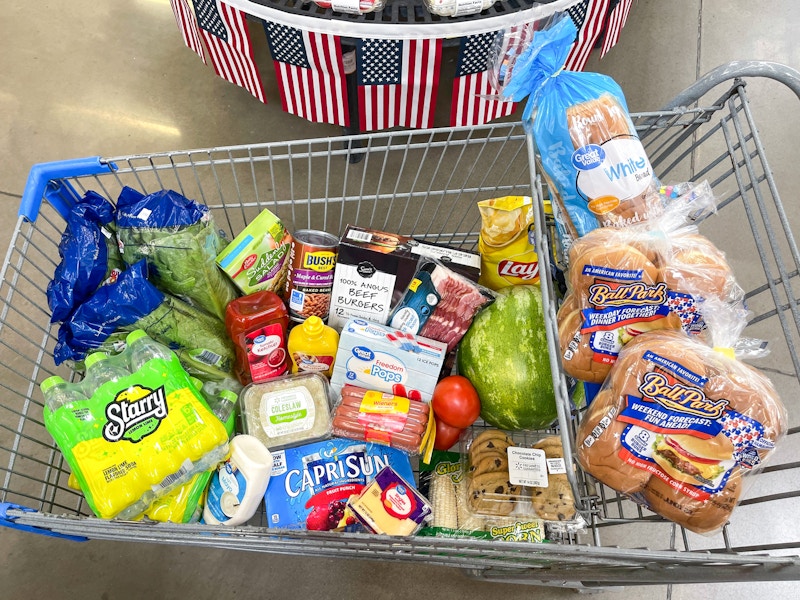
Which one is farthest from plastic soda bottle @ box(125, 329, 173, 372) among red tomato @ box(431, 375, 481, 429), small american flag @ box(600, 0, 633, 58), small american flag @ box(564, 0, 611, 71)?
small american flag @ box(600, 0, 633, 58)

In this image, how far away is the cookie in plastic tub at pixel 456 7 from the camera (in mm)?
2092

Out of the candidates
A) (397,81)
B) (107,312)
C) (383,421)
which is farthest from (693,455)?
(397,81)

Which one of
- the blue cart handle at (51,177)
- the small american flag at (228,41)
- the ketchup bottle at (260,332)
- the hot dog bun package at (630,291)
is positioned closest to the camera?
the hot dog bun package at (630,291)

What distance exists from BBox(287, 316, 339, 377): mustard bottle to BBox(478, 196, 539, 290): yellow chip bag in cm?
53

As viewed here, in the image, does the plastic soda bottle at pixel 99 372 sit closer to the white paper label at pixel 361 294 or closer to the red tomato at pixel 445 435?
the white paper label at pixel 361 294

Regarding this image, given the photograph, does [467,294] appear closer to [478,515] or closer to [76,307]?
[478,515]

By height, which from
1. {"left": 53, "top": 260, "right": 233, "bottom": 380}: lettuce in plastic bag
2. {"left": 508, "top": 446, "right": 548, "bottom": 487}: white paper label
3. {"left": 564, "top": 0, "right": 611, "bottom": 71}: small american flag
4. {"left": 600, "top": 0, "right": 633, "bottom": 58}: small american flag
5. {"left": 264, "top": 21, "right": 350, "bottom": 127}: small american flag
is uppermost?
{"left": 600, "top": 0, "right": 633, "bottom": 58}: small american flag

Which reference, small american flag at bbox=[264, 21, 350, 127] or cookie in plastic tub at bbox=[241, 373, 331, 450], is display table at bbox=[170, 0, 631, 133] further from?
cookie in plastic tub at bbox=[241, 373, 331, 450]

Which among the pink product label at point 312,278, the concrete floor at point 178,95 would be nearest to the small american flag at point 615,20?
the concrete floor at point 178,95

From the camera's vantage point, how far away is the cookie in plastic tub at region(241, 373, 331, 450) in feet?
5.28

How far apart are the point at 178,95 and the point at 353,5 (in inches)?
52.6

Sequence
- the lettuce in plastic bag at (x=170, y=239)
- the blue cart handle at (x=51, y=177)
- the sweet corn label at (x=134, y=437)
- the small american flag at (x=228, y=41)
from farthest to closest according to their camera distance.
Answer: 1. the small american flag at (x=228, y=41)
2. the lettuce in plastic bag at (x=170, y=239)
3. the blue cart handle at (x=51, y=177)
4. the sweet corn label at (x=134, y=437)

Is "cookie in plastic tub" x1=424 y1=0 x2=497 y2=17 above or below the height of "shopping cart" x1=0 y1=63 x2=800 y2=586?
above

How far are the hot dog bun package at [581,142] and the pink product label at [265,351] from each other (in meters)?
0.88
